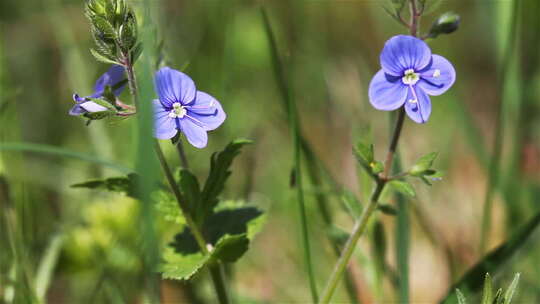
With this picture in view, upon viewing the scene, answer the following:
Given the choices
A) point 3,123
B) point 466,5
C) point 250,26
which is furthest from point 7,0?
point 466,5

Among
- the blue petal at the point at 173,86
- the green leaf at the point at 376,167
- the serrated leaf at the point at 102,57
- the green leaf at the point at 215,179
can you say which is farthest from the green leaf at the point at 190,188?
the green leaf at the point at 376,167

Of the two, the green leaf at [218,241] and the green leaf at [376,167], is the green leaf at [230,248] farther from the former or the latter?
the green leaf at [376,167]

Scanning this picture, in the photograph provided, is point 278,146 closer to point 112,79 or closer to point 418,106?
point 112,79

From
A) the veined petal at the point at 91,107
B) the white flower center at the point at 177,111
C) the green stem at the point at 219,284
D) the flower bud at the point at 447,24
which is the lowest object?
the green stem at the point at 219,284

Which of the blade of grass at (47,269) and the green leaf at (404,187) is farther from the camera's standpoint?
the blade of grass at (47,269)

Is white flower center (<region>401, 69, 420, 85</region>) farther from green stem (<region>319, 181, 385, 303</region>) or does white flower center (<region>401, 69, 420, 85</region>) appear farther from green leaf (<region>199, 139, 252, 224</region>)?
green leaf (<region>199, 139, 252, 224</region>)

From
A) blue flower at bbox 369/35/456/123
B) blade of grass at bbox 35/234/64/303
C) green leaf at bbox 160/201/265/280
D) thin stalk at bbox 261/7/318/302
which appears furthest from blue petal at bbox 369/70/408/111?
blade of grass at bbox 35/234/64/303
